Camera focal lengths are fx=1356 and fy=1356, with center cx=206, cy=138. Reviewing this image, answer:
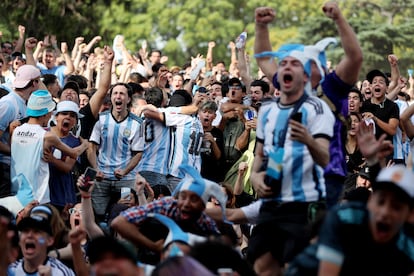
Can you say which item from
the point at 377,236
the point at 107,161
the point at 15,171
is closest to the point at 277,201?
the point at 377,236

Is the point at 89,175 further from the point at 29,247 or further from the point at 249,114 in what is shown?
the point at 249,114

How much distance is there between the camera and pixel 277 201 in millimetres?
9742

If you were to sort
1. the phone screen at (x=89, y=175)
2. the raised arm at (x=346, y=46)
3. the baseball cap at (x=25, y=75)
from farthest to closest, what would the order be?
the baseball cap at (x=25, y=75) < the phone screen at (x=89, y=175) < the raised arm at (x=346, y=46)

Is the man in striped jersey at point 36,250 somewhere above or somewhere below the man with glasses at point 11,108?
below

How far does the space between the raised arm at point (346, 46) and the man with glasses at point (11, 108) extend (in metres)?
4.79

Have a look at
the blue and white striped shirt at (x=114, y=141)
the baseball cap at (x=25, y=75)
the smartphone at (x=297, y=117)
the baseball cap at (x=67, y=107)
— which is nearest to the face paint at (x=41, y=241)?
the smartphone at (x=297, y=117)

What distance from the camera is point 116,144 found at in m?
15.2

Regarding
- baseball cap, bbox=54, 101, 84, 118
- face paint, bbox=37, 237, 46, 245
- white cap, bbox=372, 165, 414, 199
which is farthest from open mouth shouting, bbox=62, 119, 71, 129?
white cap, bbox=372, 165, 414, 199

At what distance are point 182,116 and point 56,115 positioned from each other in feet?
7.73

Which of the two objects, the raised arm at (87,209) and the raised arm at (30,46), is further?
the raised arm at (30,46)

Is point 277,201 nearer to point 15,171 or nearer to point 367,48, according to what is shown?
point 15,171

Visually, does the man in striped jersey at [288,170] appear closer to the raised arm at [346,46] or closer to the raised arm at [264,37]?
the raised arm at [346,46]

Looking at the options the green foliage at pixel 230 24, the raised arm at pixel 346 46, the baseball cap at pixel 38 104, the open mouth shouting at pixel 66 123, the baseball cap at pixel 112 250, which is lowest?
the green foliage at pixel 230 24

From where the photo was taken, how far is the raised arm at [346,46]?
9953mm
